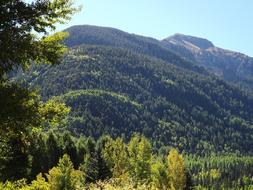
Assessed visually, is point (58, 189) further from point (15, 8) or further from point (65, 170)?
point (15, 8)

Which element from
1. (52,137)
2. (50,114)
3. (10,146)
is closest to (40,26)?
(50,114)

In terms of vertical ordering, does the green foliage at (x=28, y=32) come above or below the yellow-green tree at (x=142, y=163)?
above

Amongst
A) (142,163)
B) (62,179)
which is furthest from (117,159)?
(62,179)

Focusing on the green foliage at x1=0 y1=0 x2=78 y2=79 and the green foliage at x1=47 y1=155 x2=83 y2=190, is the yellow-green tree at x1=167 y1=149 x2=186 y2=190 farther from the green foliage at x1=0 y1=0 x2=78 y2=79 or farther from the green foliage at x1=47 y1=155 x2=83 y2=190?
the green foliage at x1=0 y1=0 x2=78 y2=79

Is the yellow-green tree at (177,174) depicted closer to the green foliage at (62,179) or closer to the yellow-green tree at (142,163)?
the yellow-green tree at (142,163)

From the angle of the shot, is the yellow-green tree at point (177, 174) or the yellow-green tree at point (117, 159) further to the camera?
the yellow-green tree at point (117, 159)

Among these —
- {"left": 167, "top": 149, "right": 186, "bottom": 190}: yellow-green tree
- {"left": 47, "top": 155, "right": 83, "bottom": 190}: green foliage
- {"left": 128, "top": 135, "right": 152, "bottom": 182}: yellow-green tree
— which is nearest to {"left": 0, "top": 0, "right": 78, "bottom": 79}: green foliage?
{"left": 47, "top": 155, "right": 83, "bottom": 190}: green foliage

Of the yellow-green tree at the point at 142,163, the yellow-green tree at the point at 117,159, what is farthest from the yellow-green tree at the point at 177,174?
the yellow-green tree at the point at 117,159

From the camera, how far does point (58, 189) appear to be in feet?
190

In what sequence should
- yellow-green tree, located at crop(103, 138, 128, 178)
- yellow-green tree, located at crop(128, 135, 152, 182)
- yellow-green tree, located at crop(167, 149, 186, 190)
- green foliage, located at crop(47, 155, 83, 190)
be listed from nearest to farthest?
green foliage, located at crop(47, 155, 83, 190) < yellow-green tree, located at crop(128, 135, 152, 182) < yellow-green tree, located at crop(167, 149, 186, 190) < yellow-green tree, located at crop(103, 138, 128, 178)

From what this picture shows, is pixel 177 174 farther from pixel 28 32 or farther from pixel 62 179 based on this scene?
pixel 28 32

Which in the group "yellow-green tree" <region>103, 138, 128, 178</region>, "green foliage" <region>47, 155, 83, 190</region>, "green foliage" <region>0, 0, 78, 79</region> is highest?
"green foliage" <region>0, 0, 78, 79</region>

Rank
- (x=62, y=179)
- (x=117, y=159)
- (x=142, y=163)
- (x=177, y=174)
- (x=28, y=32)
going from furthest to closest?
1. (x=117, y=159)
2. (x=177, y=174)
3. (x=142, y=163)
4. (x=62, y=179)
5. (x=28, y=32)

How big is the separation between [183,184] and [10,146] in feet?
251
